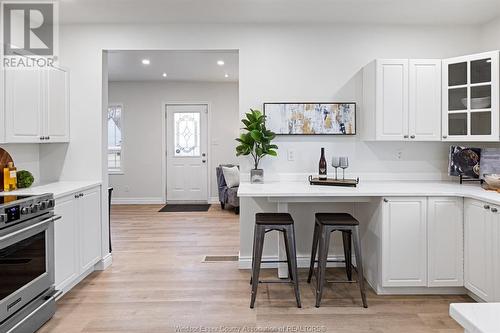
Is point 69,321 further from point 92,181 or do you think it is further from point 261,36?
point 261,36

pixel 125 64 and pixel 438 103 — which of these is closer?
pixel 438 103

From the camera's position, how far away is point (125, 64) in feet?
20.7

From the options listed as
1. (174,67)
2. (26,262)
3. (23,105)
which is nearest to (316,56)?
(23,105)

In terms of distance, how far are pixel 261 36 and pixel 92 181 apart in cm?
223

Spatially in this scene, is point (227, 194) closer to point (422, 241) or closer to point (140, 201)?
point (140, 201)

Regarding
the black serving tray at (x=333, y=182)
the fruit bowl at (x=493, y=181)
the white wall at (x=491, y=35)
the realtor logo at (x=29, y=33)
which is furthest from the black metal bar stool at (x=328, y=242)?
the realtor logo at (x=29, y=33)

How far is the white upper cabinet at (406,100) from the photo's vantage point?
3365 millimetres

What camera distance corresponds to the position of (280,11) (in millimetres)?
3395

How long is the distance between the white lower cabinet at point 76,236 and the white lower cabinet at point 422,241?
255cm

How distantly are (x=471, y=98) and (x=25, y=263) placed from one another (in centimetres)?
371

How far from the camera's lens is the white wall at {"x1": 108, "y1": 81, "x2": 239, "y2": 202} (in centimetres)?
802

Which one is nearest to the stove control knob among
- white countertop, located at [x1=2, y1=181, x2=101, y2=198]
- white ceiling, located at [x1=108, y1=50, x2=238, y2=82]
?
white countertop, located at [x1=2, y1=181, x2=101, y2=198]

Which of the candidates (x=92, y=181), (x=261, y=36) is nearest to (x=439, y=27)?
(x=261, y=36)

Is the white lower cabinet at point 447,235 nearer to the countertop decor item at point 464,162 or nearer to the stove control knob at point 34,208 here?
the countertop decor item at point 464,162
